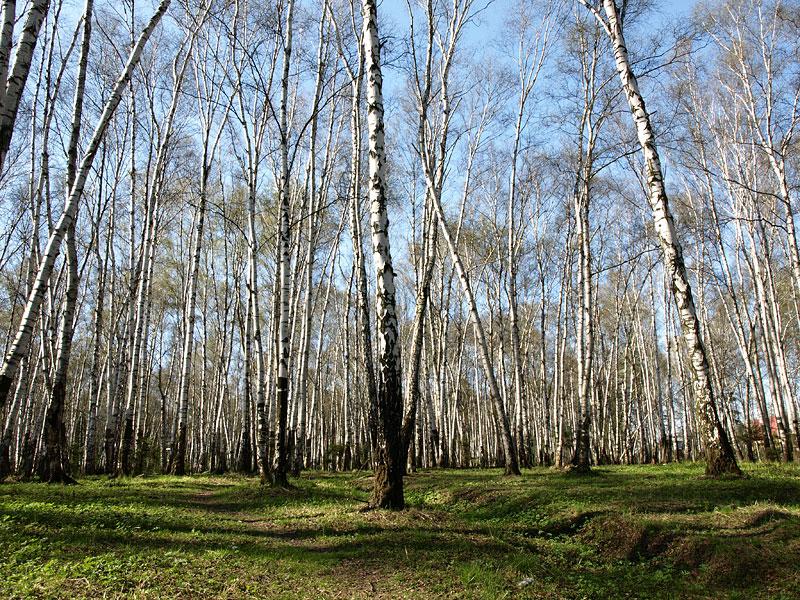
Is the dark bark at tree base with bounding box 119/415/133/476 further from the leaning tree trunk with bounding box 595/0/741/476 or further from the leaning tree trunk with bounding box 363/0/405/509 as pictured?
the leaning tree trunk with bounding box 595/0/741/476

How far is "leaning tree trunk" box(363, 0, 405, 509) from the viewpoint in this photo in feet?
20.9

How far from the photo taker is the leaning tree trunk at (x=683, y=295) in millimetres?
7066

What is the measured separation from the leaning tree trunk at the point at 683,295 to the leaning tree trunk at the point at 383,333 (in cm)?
412

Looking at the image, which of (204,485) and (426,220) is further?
(426,220)

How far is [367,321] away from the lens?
1239 centimetres

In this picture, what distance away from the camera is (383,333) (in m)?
6.55

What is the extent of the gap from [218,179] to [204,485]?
13565mm

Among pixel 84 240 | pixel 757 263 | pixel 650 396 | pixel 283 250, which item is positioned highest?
pixel 84 240

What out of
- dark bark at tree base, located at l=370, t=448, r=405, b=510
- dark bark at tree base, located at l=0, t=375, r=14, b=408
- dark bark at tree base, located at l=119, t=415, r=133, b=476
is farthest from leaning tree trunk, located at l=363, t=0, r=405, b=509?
dark bark at tree base, located at l=119, t=415, r=133, b=476

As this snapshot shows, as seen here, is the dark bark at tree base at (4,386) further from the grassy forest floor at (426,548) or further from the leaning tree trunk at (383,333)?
the leaning tree trunk at (383,333)

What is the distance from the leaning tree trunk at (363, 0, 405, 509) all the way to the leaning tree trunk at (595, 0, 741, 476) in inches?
162

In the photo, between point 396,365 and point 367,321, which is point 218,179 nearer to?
point 367,321

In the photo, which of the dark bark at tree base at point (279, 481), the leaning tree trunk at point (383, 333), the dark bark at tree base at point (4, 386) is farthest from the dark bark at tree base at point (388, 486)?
the dark bark at tree base at point (4, 386)

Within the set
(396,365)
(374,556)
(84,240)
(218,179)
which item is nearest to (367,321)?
(396,365)
